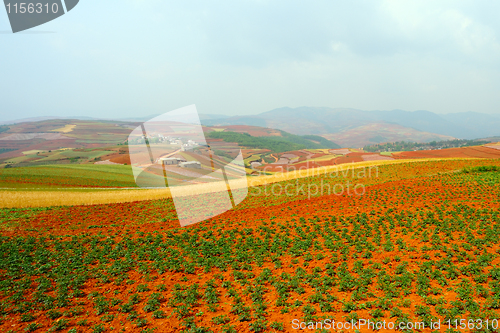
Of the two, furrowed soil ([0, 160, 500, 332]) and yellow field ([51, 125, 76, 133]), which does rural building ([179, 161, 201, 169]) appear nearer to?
furrowed soil ([0, 160, 500, 332])

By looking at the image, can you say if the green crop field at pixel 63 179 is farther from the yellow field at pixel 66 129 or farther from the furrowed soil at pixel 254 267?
the yellow field at pixel 66 129

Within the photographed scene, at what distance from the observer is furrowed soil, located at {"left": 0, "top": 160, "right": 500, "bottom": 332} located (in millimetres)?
8047

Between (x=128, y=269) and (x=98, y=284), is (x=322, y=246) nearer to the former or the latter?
(x=128, y=269)

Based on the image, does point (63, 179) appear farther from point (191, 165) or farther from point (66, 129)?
point (66, 129)

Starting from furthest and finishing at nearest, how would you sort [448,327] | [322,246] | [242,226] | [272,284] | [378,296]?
[242,226]
[322,246]
[272,284]
[378,296]
[448,327]

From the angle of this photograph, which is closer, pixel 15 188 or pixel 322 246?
pixel 322 246

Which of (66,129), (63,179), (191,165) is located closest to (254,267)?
(63,179)

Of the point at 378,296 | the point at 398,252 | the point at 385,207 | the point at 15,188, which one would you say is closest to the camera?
the point at 378,296

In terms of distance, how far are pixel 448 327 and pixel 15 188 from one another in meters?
47.9

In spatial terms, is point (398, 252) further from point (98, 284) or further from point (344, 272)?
point (98, 284)

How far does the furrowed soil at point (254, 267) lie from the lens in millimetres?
8047

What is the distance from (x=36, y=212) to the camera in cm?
2167

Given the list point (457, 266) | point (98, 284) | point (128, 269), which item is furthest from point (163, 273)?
point (457, 266)

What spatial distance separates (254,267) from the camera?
464 inches
